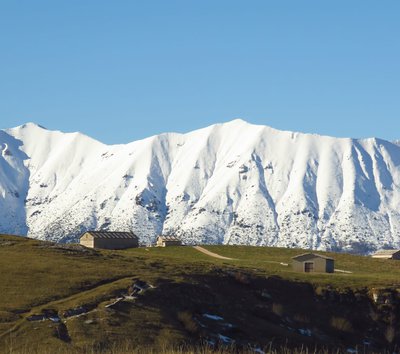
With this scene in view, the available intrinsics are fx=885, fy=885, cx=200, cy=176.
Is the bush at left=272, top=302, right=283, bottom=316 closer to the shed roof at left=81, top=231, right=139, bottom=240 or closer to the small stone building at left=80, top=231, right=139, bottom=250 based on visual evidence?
the small stone building at left=80, top=231, right=139, bottom=250

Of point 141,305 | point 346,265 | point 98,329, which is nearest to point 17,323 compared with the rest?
point 98,329

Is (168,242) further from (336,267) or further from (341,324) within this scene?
(341,324)

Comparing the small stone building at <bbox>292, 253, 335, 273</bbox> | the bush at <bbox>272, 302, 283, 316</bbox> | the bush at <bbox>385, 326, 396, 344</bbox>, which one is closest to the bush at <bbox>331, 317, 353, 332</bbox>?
the bush at <bbox>385, 326, 396, 344</bbox>

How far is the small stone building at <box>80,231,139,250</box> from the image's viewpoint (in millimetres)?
165625

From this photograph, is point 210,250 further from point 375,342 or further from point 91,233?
point 375,342

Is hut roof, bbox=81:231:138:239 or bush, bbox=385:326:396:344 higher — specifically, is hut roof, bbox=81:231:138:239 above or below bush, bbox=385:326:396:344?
above

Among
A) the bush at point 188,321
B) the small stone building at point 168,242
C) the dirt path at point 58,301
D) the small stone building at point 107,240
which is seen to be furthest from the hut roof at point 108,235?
the bush at point 188,321

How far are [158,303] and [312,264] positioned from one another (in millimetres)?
48890

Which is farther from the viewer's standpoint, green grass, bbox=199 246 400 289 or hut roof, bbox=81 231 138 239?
hut roof, bbox=81 231 138 239

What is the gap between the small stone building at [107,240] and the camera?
543ft

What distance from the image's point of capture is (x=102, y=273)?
92.5 meters

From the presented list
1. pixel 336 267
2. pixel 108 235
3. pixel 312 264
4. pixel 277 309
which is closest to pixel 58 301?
pixel 277 309

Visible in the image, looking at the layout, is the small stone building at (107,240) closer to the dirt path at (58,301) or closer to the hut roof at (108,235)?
the hut roof at (108,235)

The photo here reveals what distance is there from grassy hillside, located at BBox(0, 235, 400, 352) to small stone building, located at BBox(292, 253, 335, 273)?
1334cm
